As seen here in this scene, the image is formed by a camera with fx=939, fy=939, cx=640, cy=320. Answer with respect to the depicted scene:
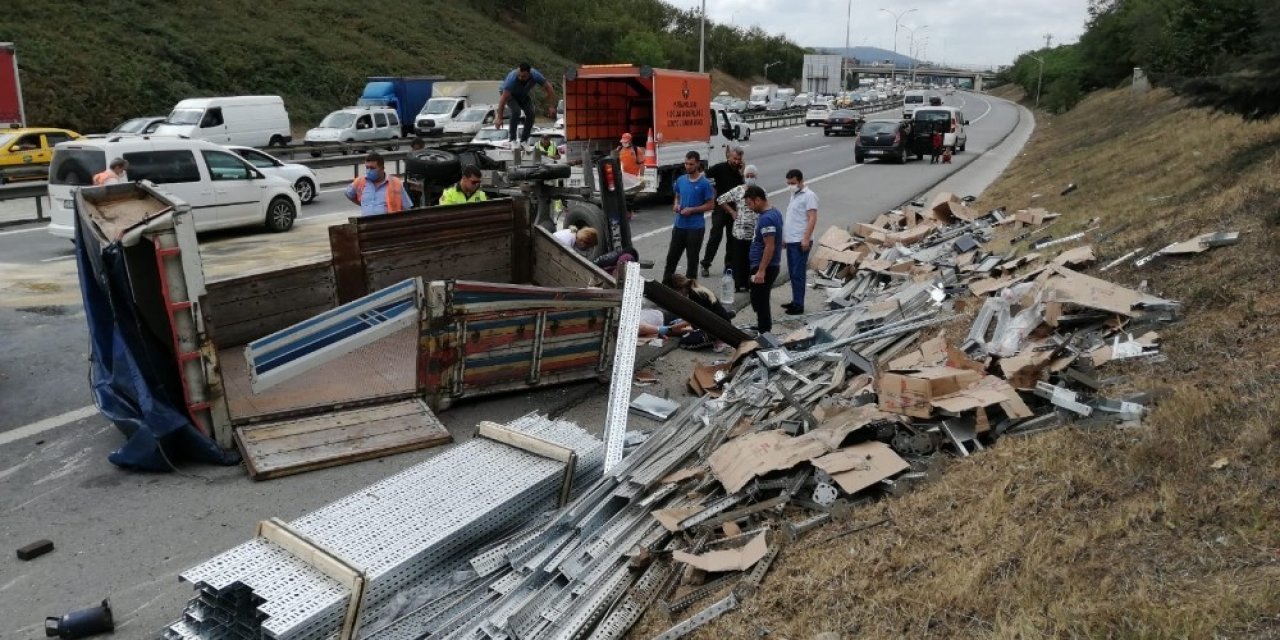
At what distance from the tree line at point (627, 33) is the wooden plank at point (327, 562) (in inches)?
2812

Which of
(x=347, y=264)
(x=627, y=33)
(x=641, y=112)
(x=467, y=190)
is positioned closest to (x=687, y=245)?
(x=467, y=190)

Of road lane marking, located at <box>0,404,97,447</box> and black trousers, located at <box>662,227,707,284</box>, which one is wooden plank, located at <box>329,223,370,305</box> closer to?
road lane marking, located at <box>0,404,97,447</box>

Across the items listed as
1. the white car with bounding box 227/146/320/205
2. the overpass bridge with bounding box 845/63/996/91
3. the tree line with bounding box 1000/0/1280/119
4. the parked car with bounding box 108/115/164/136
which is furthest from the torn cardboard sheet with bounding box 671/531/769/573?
the overpass bridge with bounding box 845/63/996/91

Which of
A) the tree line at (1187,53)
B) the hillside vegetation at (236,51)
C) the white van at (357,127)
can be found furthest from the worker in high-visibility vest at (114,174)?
the hillside vegetation at (236,51)

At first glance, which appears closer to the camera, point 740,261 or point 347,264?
point 347,264

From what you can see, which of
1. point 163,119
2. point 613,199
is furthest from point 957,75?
point 613,199

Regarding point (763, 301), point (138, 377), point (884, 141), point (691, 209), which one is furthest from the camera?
point (884, 141)

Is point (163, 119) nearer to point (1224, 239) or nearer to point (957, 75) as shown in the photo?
point (1224, 239)

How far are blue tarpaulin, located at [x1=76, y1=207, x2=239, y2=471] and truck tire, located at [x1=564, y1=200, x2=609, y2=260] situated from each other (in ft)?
16.7

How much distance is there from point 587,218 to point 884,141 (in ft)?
70.5

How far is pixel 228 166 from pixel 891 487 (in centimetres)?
1358

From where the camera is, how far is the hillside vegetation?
109 ft

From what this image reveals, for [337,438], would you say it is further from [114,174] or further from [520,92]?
[520,92]

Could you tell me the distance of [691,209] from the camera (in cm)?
1099
